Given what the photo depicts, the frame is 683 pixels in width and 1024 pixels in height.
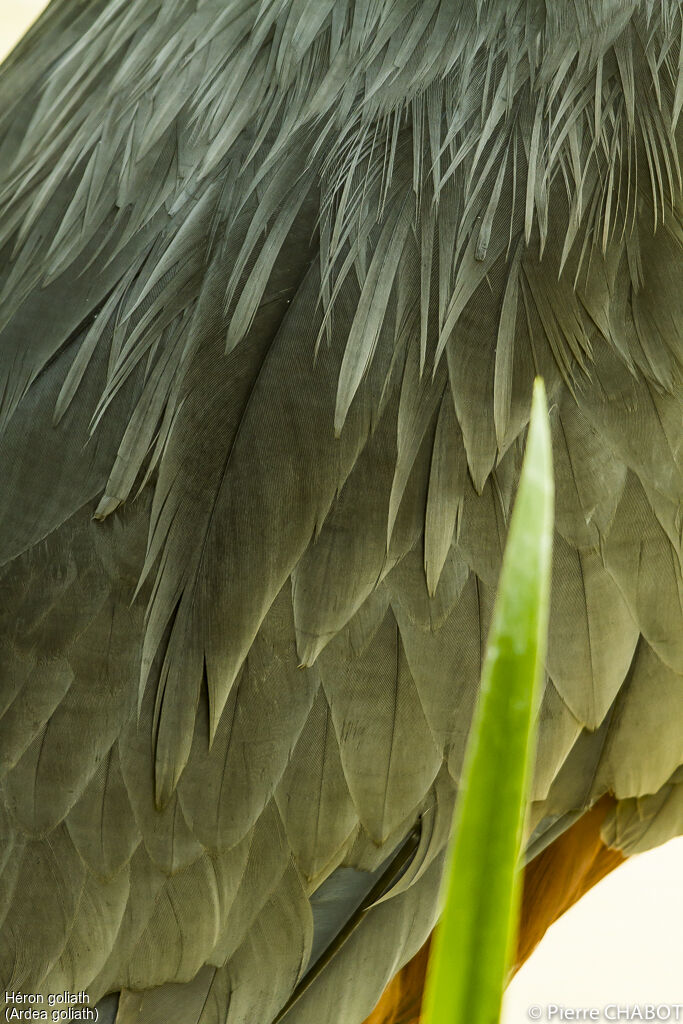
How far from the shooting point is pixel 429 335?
0.63m

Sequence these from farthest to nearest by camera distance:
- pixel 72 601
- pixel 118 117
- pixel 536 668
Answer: pixel 118 117, pixel 72 601, pixel 536 668

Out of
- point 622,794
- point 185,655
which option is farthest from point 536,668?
point 622,794

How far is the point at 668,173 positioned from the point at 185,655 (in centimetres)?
45

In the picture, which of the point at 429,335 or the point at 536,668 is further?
the point at 429,335

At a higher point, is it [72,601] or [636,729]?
[636,729]

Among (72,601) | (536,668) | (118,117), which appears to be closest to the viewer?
(536,668)

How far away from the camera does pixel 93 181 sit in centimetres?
70

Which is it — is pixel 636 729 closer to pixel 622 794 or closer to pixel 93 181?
pixel 622 794

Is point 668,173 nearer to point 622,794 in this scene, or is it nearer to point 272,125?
point 272,125

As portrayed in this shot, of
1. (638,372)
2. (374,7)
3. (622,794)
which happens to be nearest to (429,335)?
(638,372)

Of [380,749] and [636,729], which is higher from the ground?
[636,729]

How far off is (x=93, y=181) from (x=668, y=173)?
0.41 metres

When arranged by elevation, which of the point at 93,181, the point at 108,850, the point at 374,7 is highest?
the point at 374,7

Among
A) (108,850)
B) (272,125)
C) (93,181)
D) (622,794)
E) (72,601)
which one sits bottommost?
(108,850)
